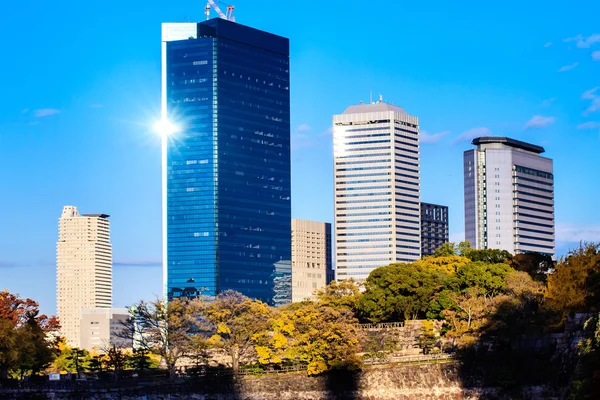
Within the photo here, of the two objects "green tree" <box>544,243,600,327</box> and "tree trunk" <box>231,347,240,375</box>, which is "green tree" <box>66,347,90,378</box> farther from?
"green tree" <box>544,243,600,327</box>

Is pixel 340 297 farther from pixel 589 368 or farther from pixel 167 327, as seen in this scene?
pixel 589 368

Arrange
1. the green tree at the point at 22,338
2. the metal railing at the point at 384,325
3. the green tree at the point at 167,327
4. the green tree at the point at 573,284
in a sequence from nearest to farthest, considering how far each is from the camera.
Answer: the green tree at the point at 573,284, the green tree at the point at 22,338, the green tree at the point at 167,327, the metal railing at the point at 384,325

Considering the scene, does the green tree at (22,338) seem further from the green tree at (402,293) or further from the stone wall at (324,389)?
the green tree at (402,293)

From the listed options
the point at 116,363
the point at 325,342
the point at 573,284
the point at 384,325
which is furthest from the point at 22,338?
the point at 573,284

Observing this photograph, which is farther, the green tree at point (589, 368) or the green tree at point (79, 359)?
the green tree at point (79, 359)

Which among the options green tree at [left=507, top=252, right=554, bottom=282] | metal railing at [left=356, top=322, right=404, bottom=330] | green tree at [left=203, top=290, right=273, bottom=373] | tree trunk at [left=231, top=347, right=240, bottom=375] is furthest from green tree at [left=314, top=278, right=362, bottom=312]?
green tree at [left=507, top=252, right=554, bottom=282]

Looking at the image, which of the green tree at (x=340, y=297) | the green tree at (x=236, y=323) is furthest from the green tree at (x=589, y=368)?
the green tree at (x=340, y=297)

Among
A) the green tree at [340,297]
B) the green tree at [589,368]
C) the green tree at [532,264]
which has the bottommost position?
the green tree at [589,368]

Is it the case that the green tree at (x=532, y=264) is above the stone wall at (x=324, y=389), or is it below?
above

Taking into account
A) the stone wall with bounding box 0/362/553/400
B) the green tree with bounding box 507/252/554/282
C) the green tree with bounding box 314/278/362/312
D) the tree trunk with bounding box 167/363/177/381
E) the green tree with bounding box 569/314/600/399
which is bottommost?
the stone wall with bounding box 0/362/553/400

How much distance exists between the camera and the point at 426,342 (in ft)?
299

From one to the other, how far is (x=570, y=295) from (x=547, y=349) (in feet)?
14.5

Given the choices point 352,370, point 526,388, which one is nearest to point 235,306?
point 352,370

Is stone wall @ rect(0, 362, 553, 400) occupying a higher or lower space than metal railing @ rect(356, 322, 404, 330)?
lower
